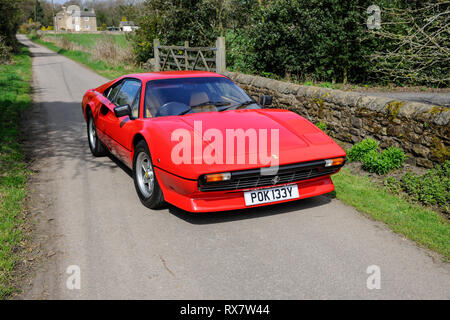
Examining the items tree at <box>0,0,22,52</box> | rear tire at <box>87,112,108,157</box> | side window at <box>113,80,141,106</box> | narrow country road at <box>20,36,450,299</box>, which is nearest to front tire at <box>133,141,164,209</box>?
narrow country road at <box>20,36,450,299</box>

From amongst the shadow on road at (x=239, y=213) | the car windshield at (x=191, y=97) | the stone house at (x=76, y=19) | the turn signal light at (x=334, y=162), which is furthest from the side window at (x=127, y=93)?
the stone house at (x=76, y=19)

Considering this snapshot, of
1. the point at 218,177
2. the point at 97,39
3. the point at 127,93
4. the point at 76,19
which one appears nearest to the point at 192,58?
the point at 127,93

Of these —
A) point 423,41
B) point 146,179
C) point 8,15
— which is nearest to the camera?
point 146,179

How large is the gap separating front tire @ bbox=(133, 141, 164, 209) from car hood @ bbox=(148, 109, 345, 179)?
246 mm

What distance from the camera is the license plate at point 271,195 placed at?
160 inches

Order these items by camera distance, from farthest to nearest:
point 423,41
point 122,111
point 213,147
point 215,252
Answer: point 423,41
point 122,111
point 213,147
point 215,252

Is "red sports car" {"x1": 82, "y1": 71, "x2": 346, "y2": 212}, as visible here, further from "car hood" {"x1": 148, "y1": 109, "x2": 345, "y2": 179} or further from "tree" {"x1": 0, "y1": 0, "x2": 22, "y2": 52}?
"tree" {"x1": 0, "y1": 0, "x2": 22, "y2": 52}

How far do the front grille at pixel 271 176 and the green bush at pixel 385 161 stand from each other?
5.18 feet

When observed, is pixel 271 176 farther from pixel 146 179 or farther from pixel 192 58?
pixel 192 58

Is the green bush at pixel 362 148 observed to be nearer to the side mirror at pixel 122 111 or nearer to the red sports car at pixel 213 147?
the red sports car at pixel 213 147

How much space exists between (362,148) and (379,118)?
542mm

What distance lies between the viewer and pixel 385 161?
574cm
